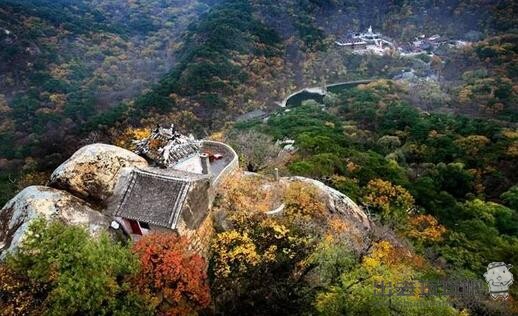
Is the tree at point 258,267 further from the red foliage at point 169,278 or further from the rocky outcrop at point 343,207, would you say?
the rocky outcrop at point 343,207

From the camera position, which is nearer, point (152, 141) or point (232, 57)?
point (152, 141)

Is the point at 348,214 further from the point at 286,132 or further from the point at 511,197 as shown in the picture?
the point at 286,132

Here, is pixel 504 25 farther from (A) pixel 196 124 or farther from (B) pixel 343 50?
(A) pixel 196 124

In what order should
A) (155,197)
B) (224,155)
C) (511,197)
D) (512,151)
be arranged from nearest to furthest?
(155,197) < (224,155) < (511,197) < (512,151)

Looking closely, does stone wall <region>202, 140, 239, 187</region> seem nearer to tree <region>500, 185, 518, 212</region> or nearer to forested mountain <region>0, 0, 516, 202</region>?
tree <region>500, 185, 518, 212</region>

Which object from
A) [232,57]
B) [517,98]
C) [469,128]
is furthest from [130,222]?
[232,57]

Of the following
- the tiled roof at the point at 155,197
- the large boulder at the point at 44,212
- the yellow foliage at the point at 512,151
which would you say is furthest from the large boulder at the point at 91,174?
the yellow foliage at the point at 512,151

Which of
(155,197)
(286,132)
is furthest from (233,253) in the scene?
(286,132)
